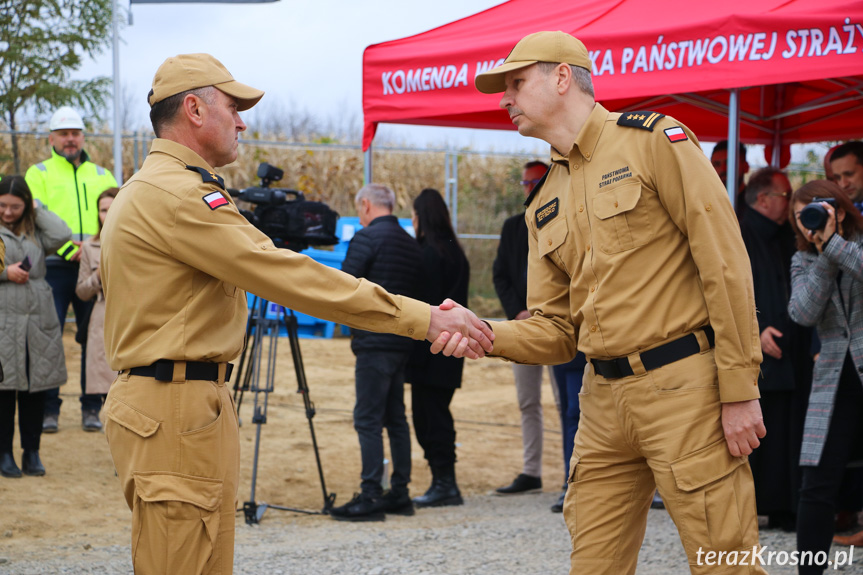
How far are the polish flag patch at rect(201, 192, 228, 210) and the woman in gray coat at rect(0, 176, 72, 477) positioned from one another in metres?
4.37

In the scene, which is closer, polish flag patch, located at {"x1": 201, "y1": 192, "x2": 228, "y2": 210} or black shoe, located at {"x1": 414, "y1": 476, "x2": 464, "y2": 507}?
polish flag patch, located at {"x1": 201, "y1": 192, "x2": 228, "y2": 210}

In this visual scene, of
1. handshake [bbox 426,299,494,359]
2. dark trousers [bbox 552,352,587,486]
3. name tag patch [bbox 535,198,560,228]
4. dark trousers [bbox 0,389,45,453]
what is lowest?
dark trousers [bbox 0,389,45,453]

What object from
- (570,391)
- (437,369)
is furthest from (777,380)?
(437,369)

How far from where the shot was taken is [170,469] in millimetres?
2773

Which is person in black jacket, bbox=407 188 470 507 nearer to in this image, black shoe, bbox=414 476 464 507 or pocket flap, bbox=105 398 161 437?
black shoe, bbox=414 476 464 507

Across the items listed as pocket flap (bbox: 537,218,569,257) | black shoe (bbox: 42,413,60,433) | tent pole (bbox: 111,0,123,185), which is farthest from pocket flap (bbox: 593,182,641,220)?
tent pole (bbox: 111,0,123,185)

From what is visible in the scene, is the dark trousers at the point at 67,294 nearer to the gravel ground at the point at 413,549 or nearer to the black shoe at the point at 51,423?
the black shoe at the point at 51,423

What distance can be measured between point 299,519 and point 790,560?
3.02 meters

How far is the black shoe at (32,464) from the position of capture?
6.79 meters

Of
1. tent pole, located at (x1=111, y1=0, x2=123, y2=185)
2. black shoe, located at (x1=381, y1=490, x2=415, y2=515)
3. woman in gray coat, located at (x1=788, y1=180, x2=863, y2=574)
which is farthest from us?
tent pole, located at (x1=111, y1=0, x2=123, y2=185)

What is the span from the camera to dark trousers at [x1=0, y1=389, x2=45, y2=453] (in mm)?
6660

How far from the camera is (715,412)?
9.23 feet

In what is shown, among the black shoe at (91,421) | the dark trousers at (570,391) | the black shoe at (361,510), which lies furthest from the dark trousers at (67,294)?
the dark trousers at (570,391)

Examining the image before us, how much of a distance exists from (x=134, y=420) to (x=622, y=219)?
1.61 meters
